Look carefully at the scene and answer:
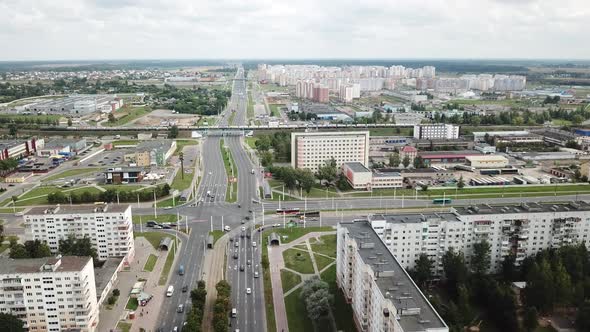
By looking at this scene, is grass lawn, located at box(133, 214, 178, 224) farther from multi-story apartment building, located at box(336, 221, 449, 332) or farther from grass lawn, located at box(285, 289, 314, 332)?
multi-story apartment building, located at box(336, 221, 449, 332)

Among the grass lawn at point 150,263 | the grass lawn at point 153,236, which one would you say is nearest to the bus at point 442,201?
the grass lawn at point 153,236

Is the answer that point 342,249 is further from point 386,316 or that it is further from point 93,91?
point 93,91

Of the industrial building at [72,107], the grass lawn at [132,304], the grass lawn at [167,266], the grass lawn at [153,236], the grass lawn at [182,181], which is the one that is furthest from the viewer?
the industrial building at [72,107]

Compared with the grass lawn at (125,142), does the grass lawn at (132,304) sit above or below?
below

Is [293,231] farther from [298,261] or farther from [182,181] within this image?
[182,181]

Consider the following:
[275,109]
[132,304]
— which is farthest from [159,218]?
[275,109]

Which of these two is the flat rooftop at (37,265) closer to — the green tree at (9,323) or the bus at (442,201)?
the green tree at (9,323)
